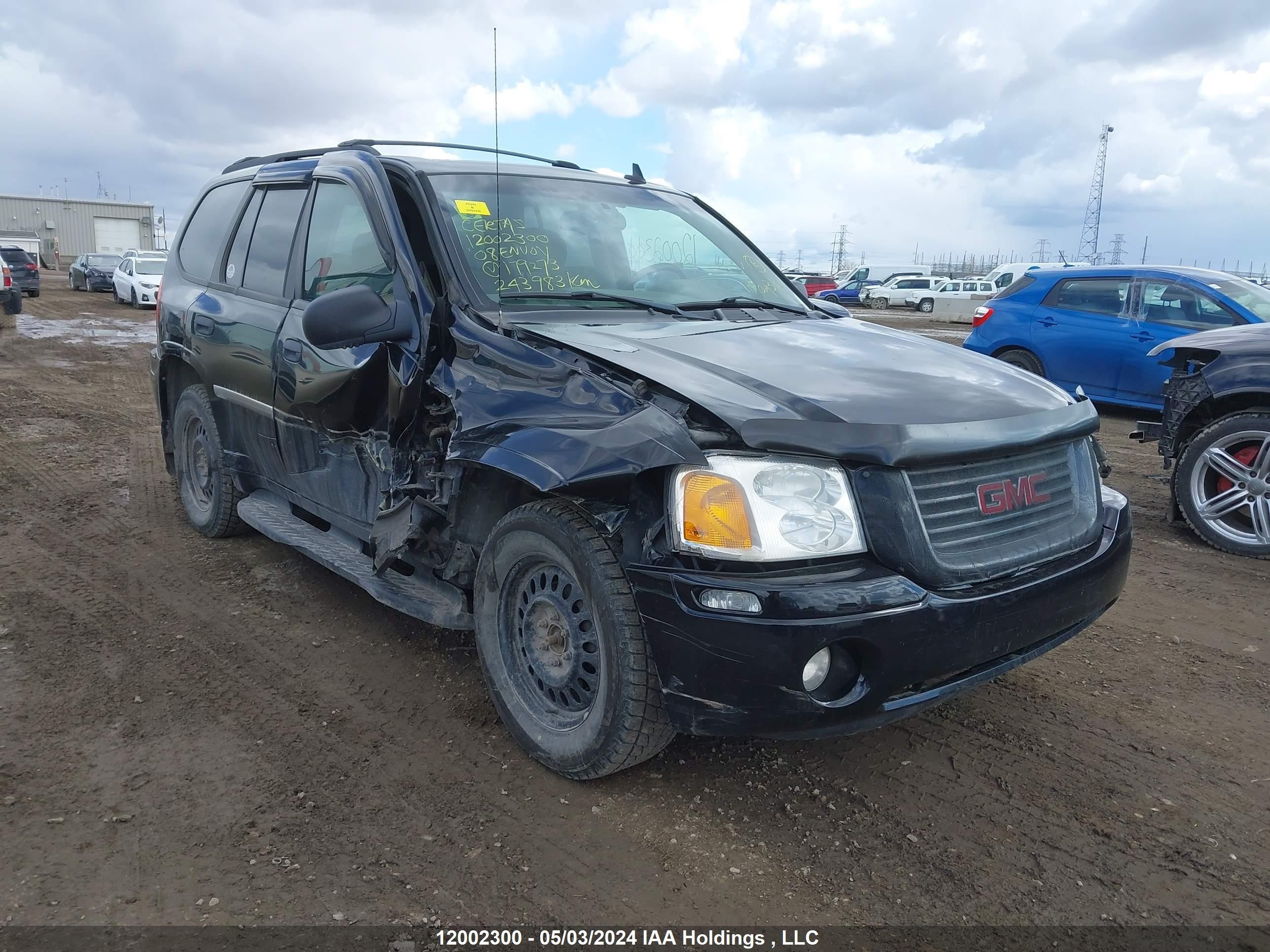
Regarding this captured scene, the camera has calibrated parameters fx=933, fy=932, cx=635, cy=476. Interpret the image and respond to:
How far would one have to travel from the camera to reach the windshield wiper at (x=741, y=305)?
3.59 metres

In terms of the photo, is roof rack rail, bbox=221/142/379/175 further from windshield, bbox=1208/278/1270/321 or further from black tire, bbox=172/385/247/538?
windshield, bbox=1208/278/1270/321

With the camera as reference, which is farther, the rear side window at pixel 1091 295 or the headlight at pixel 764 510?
the rear side window at pixel 1091 295

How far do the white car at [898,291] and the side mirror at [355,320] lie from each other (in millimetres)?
39799

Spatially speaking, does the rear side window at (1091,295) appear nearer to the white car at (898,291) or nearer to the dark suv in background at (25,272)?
the dark suv in background at (25,272)

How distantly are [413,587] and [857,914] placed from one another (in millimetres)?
1913

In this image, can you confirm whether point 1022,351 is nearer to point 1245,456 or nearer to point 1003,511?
point 1245,456

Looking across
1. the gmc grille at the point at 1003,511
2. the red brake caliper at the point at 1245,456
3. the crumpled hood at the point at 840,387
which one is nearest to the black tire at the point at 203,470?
the crumpled hood at the point at 840,387

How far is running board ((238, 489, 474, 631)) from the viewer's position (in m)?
3.29

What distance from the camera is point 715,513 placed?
2383 mm

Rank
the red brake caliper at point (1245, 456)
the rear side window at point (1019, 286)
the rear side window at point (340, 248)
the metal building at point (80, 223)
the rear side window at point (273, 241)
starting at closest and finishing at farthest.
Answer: the rear side window at point (340, 248) → the rear side window at point (273, 241) → the red brake caliper at point (1245, 456) → the rear side window at point (1019, 286) → the metal building at point (80, 223)

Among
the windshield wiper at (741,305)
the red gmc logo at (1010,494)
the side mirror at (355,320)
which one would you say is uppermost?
the windshield wiper at (741,305)

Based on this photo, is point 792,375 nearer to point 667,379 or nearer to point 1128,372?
point 667,379

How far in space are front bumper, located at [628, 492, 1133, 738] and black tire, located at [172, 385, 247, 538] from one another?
3258mm

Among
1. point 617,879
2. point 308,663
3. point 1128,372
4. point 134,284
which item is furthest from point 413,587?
point 134,284
